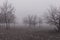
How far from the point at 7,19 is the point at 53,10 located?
1522cm

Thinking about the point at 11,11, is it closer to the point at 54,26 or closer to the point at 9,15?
the point at 9,15

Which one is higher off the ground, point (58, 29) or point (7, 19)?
point (7, 19)

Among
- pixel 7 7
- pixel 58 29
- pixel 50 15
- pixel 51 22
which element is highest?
pixel 7 7

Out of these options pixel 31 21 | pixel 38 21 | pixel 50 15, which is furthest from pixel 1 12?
pixel 38 21

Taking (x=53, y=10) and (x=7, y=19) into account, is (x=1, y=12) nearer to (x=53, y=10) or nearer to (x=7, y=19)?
(x=7, y=19)

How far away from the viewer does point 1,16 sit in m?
34.3

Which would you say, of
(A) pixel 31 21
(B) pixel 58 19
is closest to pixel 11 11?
(B) pixel 58 19

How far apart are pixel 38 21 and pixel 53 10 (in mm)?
38483

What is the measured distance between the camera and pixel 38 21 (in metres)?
72.9

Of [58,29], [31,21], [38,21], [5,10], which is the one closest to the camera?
[58,29]

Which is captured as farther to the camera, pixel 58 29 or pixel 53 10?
pixel 53 10

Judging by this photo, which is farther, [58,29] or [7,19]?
[7,19]

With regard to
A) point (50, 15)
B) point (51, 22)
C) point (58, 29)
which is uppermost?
point (50, 15)

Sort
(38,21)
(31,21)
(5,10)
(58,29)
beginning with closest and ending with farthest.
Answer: (58,29) → (5,10) → (31,21) → (38,21)
